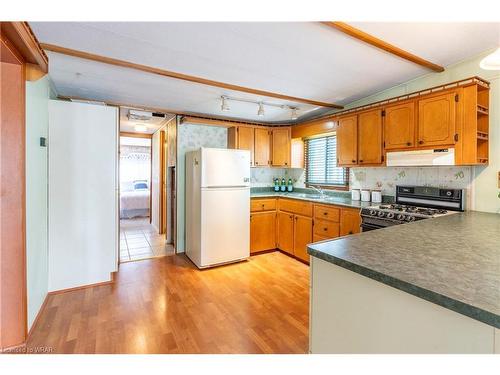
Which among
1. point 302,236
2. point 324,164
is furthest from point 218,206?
point 324,164

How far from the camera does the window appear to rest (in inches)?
153

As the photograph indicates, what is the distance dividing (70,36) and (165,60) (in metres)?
0.68

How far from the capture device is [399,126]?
265 centimetres

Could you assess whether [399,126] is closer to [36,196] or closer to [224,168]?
[224,168]

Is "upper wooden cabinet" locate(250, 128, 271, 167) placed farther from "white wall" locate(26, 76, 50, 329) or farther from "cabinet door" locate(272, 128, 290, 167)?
"white wall" locate(26, 76, 50, 329)

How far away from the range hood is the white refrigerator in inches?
74.5

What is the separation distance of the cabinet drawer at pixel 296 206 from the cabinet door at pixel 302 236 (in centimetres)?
7

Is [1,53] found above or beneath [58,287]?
above

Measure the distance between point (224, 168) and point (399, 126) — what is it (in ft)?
7.12

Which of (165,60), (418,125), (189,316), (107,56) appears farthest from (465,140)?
(107,56)

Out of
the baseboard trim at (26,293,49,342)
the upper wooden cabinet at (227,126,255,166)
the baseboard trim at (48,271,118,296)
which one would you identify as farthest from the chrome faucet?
the baseboard trim at (26,293,49,342)

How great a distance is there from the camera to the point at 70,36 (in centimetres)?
182
